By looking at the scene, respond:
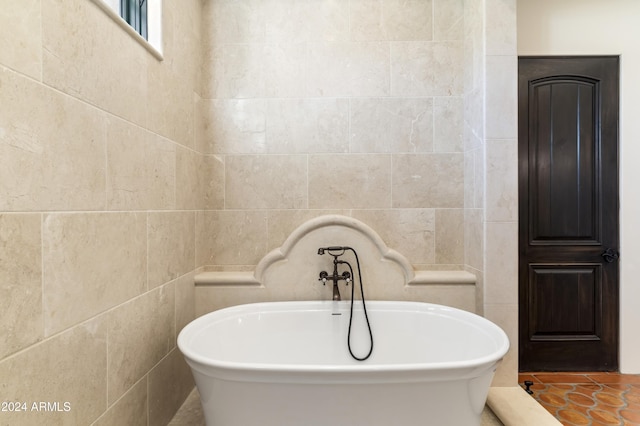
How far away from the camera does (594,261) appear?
2201 mm

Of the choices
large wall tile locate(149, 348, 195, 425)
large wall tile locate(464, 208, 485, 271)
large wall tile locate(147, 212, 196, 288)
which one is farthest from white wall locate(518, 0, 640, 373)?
large wall tile locate(149, 348, 195, 425)

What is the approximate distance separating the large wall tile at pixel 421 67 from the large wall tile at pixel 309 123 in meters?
0.41

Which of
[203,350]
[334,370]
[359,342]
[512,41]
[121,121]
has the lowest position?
[359,342]

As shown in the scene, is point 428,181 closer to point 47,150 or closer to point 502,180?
point 502,180

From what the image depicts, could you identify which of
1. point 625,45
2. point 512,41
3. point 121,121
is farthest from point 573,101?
point 121,121

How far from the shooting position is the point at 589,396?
193cm

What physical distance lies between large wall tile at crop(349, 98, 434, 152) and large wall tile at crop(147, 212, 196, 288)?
1.20 metres

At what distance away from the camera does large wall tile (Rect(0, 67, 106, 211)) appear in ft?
2.70

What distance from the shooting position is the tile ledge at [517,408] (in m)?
1.59

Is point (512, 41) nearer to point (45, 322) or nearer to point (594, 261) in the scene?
point (594, 261)

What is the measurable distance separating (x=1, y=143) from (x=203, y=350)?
1179 millimetres

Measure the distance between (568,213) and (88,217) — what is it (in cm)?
274

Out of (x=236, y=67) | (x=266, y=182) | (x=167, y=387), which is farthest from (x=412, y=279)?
(x=236, y=67)

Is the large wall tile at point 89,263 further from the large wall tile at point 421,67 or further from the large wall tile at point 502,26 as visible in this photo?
the large wall tile at point 502,26
